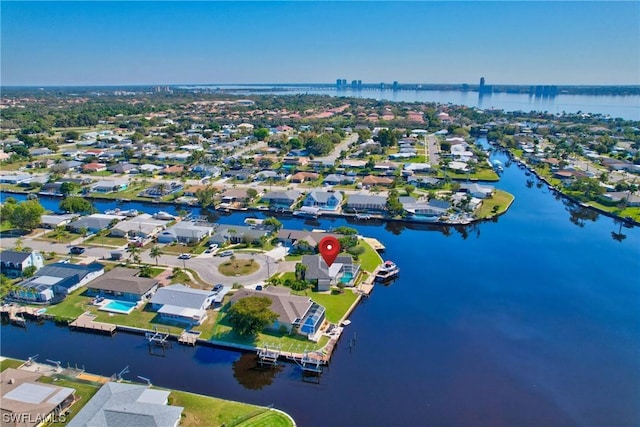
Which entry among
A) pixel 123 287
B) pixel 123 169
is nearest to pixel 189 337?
pixel 123 287

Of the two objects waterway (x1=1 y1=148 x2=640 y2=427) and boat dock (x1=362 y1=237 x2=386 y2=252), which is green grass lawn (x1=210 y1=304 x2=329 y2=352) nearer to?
waterway (x1=1 y1=148 x2=640 y2=427)

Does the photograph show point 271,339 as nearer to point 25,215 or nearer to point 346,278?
point 346,278

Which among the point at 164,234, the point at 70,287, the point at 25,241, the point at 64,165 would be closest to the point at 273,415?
the point at 70,287

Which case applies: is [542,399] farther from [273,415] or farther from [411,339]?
[273,415]

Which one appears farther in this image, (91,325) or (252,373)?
(91,325)

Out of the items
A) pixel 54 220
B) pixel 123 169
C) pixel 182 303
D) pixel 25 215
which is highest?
pixel 25 215

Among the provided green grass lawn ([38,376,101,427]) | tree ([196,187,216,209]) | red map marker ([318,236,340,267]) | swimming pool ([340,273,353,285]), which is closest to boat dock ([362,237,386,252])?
swimming pool ([340,273,353,285])
